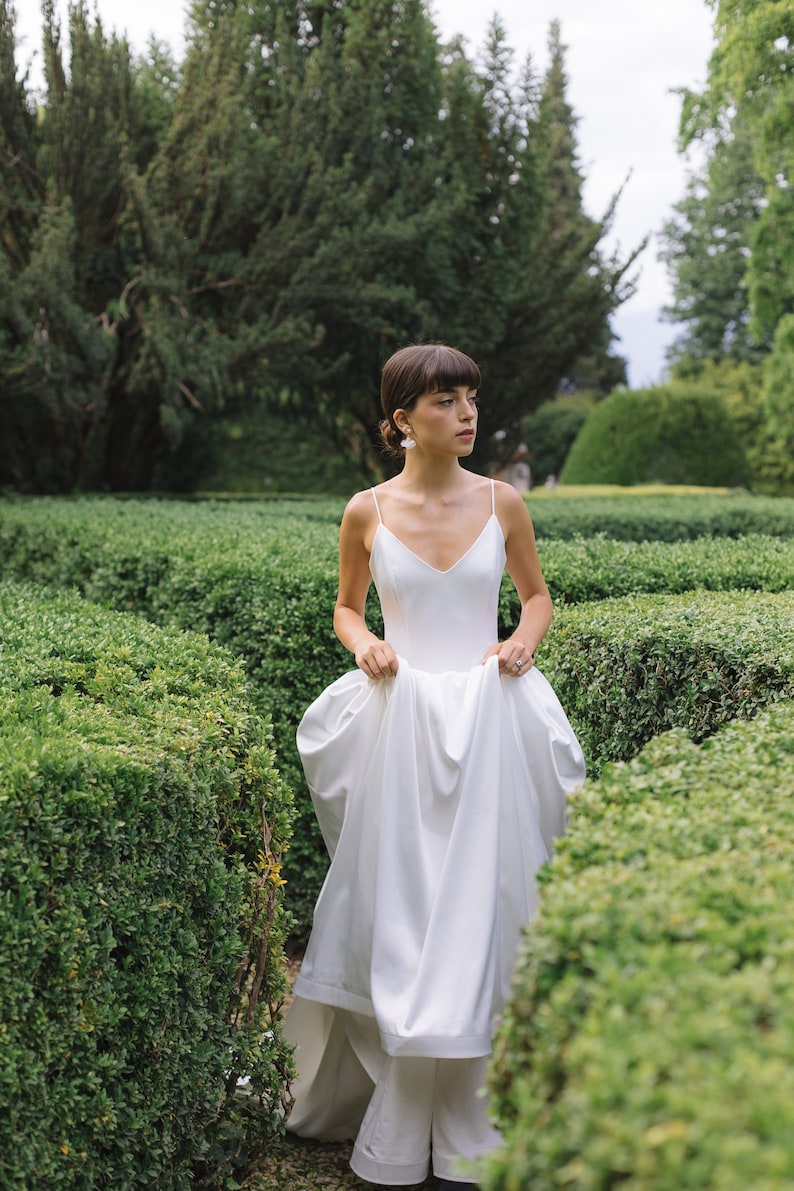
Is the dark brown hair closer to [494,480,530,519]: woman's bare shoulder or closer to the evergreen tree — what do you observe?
[494,480,530,519]: woman's bare shoulder

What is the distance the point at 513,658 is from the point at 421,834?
0.59 meters

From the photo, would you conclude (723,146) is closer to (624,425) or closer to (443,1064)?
(624,425)

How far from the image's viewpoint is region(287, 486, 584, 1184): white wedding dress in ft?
9.98

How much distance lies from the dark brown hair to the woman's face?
2 centimetres

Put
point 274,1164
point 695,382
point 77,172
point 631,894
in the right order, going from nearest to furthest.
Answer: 1. point 631,894
2. point 274,1164
3. point 77,172
4. point 695,382

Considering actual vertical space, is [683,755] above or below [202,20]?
below

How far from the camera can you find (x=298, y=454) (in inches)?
869

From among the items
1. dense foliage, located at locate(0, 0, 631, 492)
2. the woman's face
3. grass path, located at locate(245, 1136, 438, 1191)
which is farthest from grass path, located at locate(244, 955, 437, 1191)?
dense foliage, located at locate(0, 0, 631, 492)

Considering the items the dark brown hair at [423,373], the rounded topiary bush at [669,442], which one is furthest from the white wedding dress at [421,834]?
the rounded topiary bush at [669,442]

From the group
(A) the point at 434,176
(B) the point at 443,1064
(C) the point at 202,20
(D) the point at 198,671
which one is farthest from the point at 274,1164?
(C) the point at 202,20

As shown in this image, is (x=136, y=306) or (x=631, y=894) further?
(x=136, y=306)

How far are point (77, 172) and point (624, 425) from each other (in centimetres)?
1336

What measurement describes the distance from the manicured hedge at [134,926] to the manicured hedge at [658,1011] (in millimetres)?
1112

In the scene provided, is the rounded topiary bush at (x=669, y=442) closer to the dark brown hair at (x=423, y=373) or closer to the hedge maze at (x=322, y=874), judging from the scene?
the hedge maze at (x=322, y=874)
